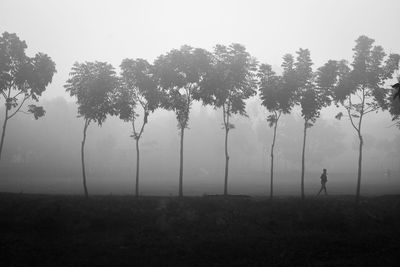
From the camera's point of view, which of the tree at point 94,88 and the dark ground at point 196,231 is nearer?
the dark ground at point 196,231

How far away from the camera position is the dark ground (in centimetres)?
1814

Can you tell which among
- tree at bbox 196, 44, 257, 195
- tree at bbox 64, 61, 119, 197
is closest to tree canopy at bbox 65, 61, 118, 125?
tree at bbox 64, 61, 119, 197

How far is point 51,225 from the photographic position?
2283 cm

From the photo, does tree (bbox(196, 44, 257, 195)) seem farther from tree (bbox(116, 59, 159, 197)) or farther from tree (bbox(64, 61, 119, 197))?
tree (bbox(64, 61, 119, 197))

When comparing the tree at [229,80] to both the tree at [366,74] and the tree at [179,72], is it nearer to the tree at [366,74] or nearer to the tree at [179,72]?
the tree at [179,72]

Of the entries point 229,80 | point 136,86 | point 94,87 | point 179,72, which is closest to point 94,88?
point 94,87

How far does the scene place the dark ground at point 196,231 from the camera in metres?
18.1

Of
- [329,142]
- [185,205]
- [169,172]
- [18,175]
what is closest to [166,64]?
[185,205]

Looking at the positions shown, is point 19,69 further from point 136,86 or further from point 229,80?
point 229,80

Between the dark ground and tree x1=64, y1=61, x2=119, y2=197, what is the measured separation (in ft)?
24.6

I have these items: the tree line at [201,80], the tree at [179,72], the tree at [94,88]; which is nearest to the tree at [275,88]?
the tree line at [201,80]

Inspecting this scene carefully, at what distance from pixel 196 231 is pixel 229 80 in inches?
574

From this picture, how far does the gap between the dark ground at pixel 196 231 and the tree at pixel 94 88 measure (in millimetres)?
7507

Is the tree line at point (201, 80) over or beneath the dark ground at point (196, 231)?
over
